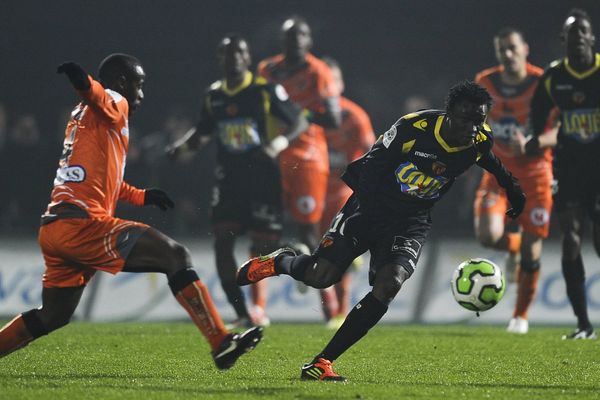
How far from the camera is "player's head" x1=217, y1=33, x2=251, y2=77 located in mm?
12523

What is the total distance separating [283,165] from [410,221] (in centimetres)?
585

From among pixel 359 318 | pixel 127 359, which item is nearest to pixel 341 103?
pixel 127 359

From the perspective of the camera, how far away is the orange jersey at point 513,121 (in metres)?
12.6

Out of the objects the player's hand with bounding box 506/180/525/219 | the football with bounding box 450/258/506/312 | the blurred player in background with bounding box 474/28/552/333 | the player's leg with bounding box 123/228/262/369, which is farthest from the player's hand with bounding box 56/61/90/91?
the blurred player in background with bounding box 474/28/552/333

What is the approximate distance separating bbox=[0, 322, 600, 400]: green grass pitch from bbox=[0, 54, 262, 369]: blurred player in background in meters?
0.46

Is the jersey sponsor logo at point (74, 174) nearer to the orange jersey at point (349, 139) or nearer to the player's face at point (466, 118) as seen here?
the player's face at point (466, 118)

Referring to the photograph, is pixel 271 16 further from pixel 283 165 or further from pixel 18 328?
pixel 18 328

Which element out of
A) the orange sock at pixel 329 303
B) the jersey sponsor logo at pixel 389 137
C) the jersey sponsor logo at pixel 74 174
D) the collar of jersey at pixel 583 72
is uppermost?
the collar of jersey at pixel 583 72

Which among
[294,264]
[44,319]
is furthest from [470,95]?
[44,319]

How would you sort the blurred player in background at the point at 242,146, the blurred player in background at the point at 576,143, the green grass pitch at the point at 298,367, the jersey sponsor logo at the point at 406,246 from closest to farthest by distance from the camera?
1. the green grass pitch at the point at 298,367
2. the jersey sponsor logo at the point at 406,246
3. the blurred player in background at the point at 576,143
4. the blurred player in background at the point at 242,146

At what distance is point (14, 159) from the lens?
16.5m

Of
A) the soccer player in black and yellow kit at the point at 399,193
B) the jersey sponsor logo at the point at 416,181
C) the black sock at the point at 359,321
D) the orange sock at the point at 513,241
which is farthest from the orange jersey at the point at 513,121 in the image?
the black sock at the point at 359,321

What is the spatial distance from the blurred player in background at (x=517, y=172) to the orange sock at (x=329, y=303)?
1.79 meters

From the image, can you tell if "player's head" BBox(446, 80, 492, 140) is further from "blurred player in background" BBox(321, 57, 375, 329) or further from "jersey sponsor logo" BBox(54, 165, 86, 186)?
"blurred player in background" BBox(321, 57, 375, 329)
